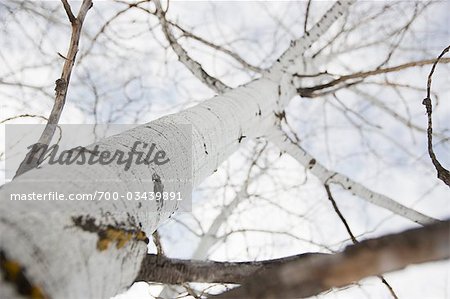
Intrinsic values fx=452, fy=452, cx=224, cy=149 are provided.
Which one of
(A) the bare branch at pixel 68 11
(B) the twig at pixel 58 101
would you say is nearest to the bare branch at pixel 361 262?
(B) the twig at pixel 58 101

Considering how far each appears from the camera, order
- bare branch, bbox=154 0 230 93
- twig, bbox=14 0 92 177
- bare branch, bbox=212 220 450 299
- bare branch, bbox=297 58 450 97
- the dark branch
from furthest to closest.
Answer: bare branch, bbox=154 0 230 93 < bare branch, bbox=297 58 450 97 < twig, bbox=14 0 92 177 < the dark branch < bare branch, bbox=212 220 450 299

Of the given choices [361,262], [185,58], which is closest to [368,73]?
[185,58]

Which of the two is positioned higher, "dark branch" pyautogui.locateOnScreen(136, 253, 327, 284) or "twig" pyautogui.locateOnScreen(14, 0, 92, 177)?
"twig" pyautogui.locateOnScreen(14, 0, 92, 177)

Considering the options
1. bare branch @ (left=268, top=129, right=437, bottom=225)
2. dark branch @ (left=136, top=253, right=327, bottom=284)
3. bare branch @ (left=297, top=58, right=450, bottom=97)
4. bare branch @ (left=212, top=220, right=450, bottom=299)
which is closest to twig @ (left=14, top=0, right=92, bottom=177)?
dark branch @ (left=136, top=253, right=327, bottom=284)

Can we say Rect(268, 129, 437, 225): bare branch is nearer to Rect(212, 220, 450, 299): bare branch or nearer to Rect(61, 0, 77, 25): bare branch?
Rect(61, 0, 77, 25): bare branch

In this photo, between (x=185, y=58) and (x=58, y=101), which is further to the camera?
(x=185, y=58)

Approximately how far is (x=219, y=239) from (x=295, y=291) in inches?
112

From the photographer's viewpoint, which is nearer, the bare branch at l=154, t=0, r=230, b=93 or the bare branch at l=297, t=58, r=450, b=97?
the bare branch at l=297, t=58, r=450, b=97

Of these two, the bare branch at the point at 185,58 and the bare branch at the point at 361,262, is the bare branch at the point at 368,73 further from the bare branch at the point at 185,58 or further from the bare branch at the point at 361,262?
the bare branch at the point at 361,262

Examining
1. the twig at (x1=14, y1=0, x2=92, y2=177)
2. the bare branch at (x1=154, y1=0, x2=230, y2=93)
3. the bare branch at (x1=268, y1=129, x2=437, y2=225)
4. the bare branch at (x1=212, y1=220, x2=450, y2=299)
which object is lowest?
the bare branch at (x1=212, y1=220, x2=450, y2=299)

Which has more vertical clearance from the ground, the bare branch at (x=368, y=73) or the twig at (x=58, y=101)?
the bare branch at (x=368, y=73)

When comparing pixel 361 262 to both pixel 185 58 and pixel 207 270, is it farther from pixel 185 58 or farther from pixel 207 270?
pixel 185 58

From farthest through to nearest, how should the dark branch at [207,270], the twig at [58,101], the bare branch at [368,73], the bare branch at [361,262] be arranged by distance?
the bare branch at [368,73] < the twig at [58,101] < the dark branch at [207,270] < the bare branch at [361,262]

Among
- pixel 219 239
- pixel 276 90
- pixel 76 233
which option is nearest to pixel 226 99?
pixel 276 90
